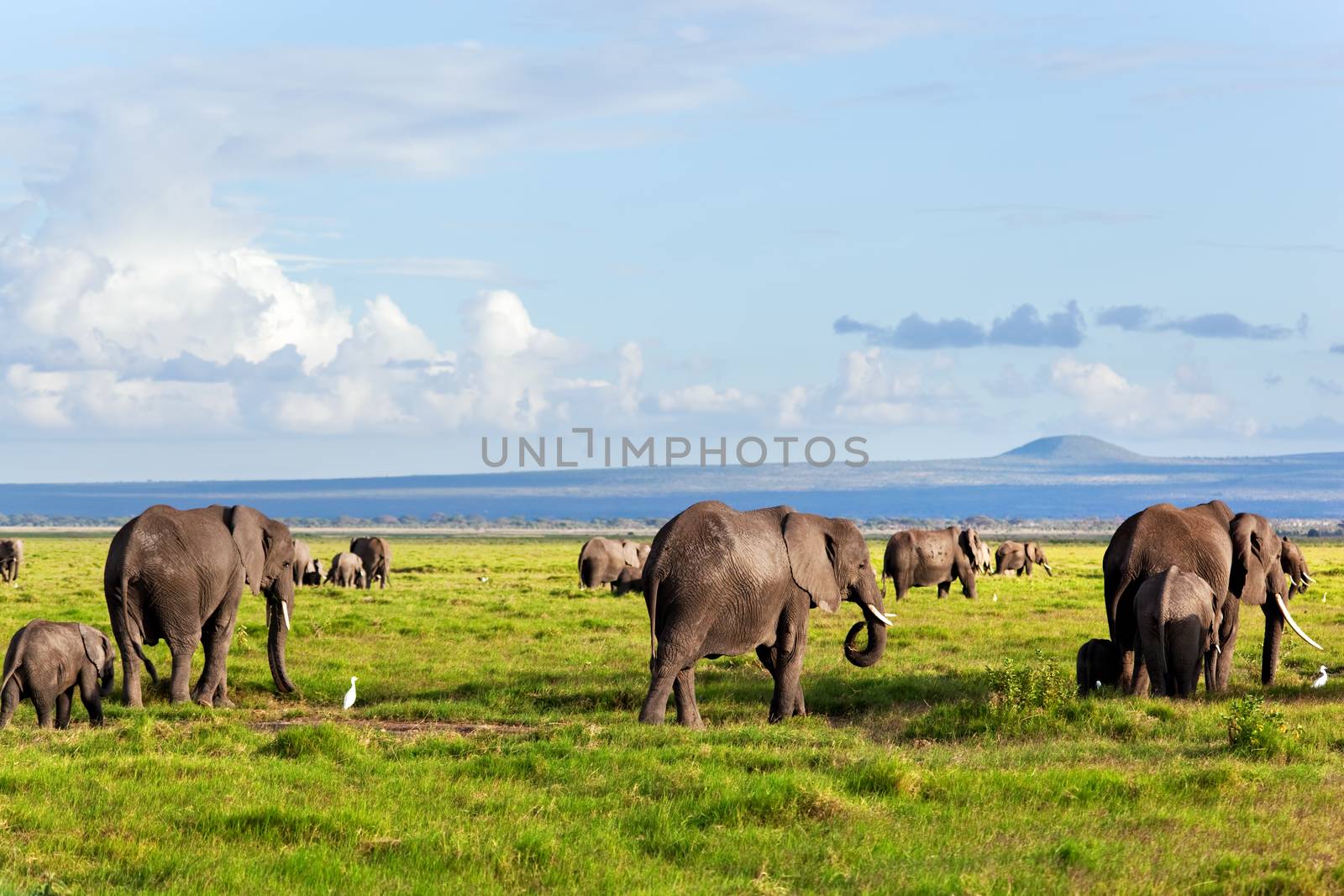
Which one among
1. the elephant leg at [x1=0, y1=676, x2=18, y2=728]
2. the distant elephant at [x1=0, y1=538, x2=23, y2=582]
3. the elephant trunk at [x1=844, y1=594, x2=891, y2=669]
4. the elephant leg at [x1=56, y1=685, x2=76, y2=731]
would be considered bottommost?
the distant elephant at [x1=0, y1=538, x2=23, y2=582]

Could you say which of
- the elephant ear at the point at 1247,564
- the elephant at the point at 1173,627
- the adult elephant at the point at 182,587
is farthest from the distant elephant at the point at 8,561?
the elephant at the point at 1173,627

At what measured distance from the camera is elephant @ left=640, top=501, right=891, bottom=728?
18109mm

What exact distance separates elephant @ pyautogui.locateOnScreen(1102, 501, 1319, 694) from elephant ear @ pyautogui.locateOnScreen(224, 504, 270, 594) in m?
12.6

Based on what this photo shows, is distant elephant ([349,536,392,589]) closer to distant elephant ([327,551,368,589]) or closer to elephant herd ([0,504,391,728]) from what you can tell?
distant elephant ([327,551,368,589])

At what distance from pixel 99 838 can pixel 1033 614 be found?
102 feet

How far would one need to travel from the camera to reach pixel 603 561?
2084 inches

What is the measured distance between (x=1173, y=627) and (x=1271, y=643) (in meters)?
4.53

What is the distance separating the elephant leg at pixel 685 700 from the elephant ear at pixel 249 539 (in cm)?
746

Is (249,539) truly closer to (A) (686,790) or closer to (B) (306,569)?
(A) (686,790)

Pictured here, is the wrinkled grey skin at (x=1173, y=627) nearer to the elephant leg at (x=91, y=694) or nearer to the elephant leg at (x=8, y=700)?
the elephant leg at (x=91, y=694)

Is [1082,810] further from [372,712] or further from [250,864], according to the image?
[372,712]

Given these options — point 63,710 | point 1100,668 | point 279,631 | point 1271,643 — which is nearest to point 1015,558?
point 1271,643

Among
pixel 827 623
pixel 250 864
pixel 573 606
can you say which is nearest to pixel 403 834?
pixel 250 864

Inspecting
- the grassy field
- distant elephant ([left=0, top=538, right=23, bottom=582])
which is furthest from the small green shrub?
distant elephant ([left=0, top=538, right=23, bottom=582])
